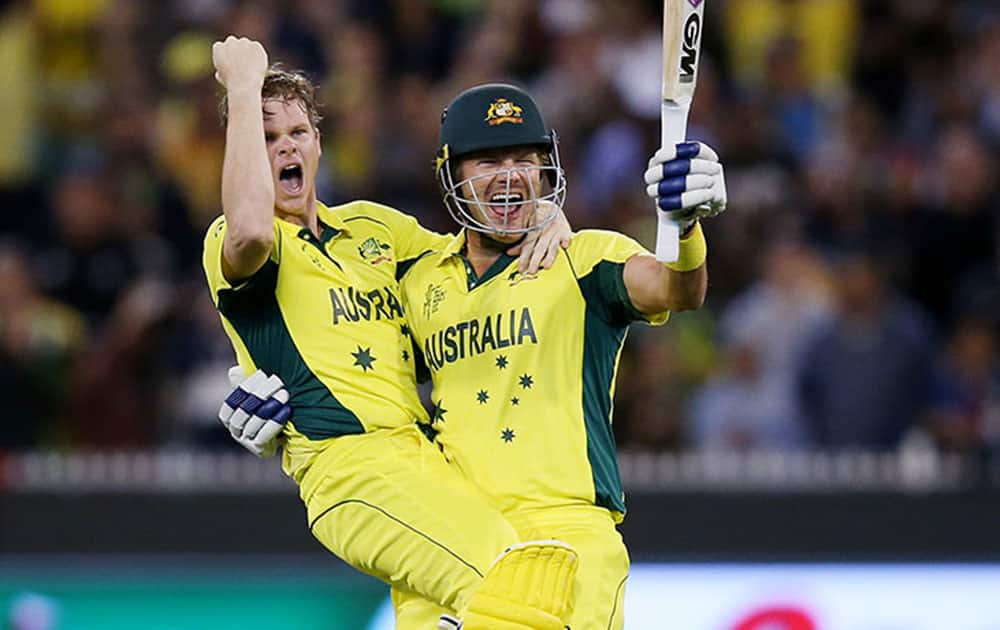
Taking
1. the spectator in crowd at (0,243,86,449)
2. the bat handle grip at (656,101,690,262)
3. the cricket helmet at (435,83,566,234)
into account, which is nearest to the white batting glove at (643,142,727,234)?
the bat handle grip at (656,101,690,262)

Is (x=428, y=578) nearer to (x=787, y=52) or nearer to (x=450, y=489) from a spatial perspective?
(x=450, y=489)

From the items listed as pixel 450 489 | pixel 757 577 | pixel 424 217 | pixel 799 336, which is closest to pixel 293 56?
pixel 424 217

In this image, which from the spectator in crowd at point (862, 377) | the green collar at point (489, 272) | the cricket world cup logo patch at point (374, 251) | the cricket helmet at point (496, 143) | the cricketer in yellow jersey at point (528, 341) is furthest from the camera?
the spectator in crowd at point (862, 377)

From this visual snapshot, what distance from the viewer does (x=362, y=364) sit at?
20.1 feet

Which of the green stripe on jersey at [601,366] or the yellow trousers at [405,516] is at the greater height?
the green stripe on jersey at [601,366]

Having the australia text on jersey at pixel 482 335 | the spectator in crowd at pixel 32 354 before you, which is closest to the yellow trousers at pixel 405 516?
the australia text on jersey at pixel 482 335

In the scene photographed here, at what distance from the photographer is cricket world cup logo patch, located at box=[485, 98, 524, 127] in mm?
6152

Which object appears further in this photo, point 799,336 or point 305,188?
point 799,336

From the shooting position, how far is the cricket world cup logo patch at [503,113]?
20.2 feet

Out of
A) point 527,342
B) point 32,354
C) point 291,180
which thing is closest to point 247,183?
point 291,180

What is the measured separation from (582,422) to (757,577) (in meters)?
3.70

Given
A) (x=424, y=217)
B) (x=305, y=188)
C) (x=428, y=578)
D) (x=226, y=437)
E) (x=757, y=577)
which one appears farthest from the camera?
(x=424, y=217)

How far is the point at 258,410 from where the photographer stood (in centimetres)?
612

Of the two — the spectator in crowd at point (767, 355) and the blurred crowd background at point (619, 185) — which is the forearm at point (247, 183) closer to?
the blurred crowd background at point (619, 185)
